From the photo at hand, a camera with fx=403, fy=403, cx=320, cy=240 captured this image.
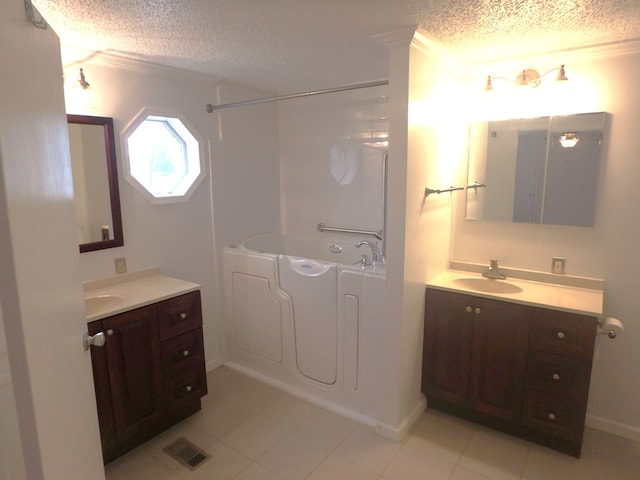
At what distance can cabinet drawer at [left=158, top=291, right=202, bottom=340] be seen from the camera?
2.25 m

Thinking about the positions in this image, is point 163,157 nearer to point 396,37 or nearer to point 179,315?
point 179,315

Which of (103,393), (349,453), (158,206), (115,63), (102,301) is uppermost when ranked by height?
(115,63)

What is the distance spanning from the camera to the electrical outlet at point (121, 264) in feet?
8.08

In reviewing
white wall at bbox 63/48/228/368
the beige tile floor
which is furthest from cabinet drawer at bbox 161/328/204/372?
white wall at bbox 63/48/228/368

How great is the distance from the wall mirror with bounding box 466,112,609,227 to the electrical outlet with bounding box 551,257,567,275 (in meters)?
0.22

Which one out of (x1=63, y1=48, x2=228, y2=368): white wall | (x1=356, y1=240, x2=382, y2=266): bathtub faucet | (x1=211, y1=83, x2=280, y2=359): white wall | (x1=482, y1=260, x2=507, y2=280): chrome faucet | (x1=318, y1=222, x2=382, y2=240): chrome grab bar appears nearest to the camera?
(x1=63, y1=48, x2=228, y2=368): white wall

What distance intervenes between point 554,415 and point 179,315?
6.99ft

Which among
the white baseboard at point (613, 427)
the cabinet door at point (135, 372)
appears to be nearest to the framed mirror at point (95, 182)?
the cabinet door at point (135, 372)

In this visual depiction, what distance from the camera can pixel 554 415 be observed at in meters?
2.14

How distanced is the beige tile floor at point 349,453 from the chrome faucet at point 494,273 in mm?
918

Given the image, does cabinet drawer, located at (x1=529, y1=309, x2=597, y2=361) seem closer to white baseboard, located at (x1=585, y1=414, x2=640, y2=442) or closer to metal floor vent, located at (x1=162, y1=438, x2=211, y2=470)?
white baseboard, located at (x1=585, y1=414, x2=640, y2=442)

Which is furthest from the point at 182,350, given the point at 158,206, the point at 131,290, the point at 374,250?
the point at 374,250

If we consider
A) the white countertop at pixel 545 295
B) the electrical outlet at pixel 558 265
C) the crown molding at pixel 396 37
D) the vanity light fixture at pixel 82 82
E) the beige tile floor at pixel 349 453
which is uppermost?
the crown molding at pixel 396 37

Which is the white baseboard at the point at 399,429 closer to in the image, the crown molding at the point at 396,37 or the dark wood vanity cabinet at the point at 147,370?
the dark wood vanity cabinet at the point at 147,370
